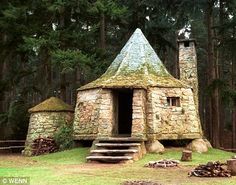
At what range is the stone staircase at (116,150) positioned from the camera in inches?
591

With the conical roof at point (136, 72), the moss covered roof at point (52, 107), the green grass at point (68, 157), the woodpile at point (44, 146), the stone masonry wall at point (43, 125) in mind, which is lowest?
the green grass at point (68, 157)

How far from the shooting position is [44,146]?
1909 centimetres

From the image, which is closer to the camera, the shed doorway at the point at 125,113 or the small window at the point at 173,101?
the small window at the point at 173,101

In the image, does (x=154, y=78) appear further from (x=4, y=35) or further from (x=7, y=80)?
(x=4, y=35)

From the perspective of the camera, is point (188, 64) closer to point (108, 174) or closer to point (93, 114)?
point (93, 114)

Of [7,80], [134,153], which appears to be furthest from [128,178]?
[7,80]

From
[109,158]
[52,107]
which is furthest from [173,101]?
[52,107]

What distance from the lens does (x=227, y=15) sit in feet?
84.9

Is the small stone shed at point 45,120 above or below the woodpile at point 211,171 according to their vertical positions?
above

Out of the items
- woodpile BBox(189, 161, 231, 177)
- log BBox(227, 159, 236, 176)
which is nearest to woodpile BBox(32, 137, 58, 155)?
woodpile BBox(189, 161, 231, 177)

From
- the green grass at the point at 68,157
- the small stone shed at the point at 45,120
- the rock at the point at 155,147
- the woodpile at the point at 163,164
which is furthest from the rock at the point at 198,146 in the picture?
the small stone shed at the point at 45,120

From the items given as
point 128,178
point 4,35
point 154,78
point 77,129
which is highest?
point 4,35

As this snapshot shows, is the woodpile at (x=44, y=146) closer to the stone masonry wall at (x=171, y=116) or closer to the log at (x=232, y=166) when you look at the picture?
the stone masonry wall at (x=171, y=116)

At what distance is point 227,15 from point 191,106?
9905mm
